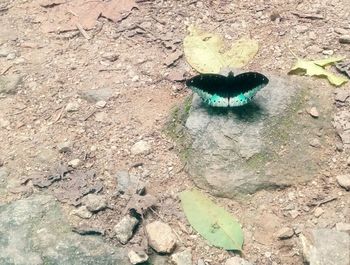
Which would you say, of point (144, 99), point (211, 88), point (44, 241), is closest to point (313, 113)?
point (211, 88)

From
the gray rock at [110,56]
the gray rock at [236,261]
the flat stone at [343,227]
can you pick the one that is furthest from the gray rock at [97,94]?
the flat stone at [343,227]

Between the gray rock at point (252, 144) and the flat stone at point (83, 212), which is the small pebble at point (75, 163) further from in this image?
the gray rock at point (252, 144)

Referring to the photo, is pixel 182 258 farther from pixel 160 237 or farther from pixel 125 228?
pixel 125 228

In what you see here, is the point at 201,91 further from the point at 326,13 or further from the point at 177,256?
the point at 326,13

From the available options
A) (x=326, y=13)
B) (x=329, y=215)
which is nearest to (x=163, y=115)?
(x=329, y=215)

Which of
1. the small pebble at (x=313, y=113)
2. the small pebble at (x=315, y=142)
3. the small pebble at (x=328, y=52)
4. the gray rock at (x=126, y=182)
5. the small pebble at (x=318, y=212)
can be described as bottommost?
the gray rock at (x=126, y=182)
